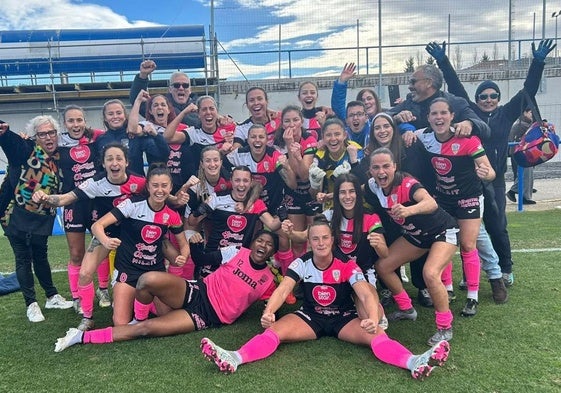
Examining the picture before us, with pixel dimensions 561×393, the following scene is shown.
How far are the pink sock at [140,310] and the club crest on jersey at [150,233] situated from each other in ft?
1.59

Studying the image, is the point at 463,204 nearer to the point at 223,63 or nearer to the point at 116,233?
the point at 116,233

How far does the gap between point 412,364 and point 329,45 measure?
33.9 feet

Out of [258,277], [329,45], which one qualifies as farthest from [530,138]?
[329,45]

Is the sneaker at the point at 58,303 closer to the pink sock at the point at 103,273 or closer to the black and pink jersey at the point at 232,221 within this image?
the pink sock at the point at 103,273

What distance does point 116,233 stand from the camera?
157 inches

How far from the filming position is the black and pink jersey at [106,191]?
12.7ft

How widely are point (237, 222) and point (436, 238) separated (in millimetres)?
1653

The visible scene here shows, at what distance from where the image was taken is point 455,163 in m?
3.84

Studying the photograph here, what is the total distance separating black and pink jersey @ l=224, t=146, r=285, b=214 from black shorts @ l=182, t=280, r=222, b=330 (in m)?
1.05

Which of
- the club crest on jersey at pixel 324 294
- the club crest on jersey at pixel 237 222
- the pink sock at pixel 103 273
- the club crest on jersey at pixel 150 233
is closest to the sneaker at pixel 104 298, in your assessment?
the pink sock at pixel 103 273

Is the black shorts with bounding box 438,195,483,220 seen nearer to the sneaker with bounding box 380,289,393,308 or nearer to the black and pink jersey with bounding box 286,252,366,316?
the sneaker with bounding box 380,289,393,308

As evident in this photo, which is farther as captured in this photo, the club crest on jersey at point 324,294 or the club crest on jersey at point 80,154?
the club crest on jersey at point 80,154

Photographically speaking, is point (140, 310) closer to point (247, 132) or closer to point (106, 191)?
point (106, 191)

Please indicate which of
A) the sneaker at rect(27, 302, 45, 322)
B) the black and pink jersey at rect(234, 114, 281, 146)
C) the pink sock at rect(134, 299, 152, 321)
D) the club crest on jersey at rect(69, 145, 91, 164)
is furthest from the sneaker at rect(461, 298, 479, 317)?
the sneaker at rect(27, 302, 45, 322)
